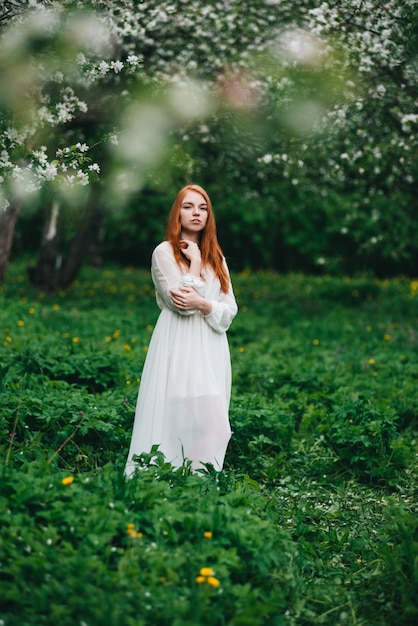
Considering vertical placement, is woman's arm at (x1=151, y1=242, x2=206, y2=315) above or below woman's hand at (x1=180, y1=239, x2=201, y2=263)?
below

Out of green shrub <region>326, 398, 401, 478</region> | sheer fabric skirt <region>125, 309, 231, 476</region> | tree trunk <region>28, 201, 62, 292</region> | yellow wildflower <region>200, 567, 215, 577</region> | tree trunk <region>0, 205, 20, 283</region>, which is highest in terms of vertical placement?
yellow wildflower <region>200, 567, 215, 577</region>

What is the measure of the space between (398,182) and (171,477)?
8374 millimetres

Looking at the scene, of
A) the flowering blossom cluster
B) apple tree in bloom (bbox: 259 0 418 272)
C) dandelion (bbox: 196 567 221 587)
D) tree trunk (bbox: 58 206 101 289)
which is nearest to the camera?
dandelion (bbox: 196 567 221 587)

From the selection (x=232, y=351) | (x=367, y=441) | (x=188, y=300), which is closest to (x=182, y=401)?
(x=188, y=300)

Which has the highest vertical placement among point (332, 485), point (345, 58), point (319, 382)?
point (345, 58)

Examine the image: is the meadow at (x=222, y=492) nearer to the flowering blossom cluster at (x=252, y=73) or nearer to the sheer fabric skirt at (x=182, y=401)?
the sheer fabric skirt at (x=182, y=401)

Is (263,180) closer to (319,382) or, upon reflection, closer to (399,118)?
(399,118)

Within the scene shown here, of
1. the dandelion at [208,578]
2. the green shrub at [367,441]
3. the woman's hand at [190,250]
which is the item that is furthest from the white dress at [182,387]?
the green shrub at [367,441]

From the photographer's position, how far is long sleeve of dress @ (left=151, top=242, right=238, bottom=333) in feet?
14.0

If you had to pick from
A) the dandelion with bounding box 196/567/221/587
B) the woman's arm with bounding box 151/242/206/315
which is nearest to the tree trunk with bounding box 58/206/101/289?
the woman's arm with bounding box 151/242/206/315

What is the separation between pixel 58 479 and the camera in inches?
131

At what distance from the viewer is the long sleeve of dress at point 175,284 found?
4.25 m

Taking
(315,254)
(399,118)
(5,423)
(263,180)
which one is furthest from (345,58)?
(315,254)

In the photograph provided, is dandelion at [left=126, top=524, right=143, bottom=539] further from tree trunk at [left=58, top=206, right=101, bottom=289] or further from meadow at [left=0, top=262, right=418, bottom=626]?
tree trunk at [left=58, top=206, right=101, bottom=289]
